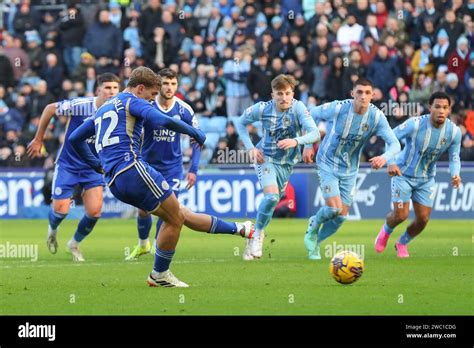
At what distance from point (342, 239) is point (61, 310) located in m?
9.51

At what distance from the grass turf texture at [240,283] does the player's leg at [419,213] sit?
0.19 m

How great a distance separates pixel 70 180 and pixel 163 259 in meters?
4.33

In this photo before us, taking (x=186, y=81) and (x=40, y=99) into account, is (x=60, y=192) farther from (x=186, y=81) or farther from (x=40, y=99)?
(x=40, y=99)

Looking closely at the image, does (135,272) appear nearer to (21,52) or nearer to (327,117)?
(327,117)

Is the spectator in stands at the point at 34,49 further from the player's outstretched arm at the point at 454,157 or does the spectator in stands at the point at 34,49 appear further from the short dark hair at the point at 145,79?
the short dark hair at the point at 145,79

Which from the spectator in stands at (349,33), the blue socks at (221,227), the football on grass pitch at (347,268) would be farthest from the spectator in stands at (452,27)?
the football on grass pitch at (347,268)

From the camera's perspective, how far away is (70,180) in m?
16.0

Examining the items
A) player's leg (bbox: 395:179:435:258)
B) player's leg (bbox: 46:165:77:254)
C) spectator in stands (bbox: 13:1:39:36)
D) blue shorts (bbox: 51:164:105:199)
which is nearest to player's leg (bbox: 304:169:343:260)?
player's leg (bbox: 395:179:435:258)

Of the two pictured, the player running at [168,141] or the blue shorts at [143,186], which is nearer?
the blue shorts at [143,186]

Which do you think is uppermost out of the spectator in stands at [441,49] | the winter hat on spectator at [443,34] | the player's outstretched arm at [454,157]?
the winter hat on spectator at [443,34]

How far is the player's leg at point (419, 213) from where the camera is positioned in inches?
635

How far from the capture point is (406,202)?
16.1 metres

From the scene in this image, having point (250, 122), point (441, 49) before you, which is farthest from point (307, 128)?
point (441, 49)
